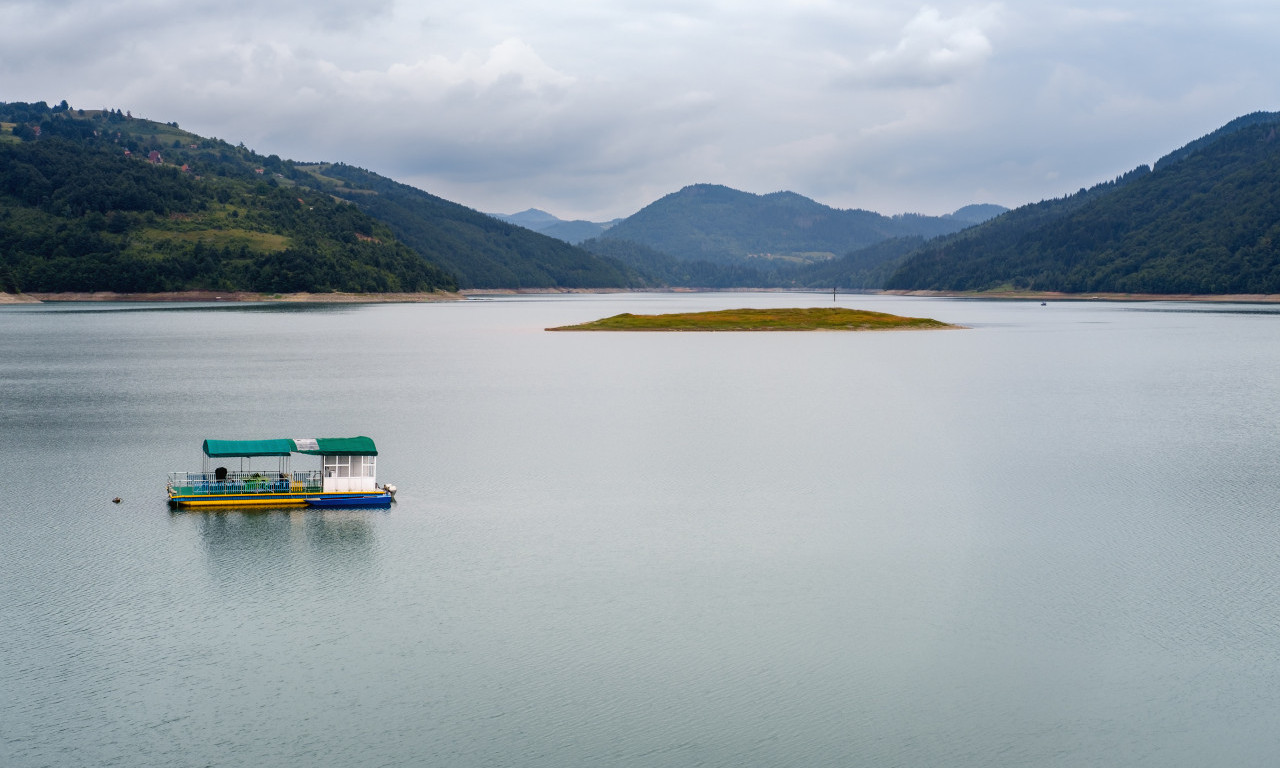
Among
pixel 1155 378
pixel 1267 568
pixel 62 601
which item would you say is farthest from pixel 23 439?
pixel 1155 378

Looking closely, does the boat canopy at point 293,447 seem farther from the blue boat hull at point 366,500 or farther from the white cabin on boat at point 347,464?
the blue boat hull at point 366,500

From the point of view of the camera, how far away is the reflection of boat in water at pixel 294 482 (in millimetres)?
40281

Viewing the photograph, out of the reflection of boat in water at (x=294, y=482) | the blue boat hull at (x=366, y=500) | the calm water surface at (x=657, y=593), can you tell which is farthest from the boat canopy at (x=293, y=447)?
the calm water surface at (x=657, y=593)

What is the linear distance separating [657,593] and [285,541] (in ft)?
46.0

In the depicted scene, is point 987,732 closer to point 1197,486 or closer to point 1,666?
point 1,666

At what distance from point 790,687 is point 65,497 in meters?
31.6

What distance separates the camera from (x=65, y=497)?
40438 millimetres

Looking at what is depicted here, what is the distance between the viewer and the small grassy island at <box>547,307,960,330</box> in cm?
16950

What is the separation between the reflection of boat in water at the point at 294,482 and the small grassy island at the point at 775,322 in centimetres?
12410

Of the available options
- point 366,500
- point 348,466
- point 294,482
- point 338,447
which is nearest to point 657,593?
point 366,500

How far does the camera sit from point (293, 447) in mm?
42250

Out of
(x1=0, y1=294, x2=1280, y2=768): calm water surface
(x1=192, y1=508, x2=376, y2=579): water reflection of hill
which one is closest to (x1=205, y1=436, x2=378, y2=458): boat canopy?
(x1=192, y1=508, x2=376, y2=579): water reflection of hill

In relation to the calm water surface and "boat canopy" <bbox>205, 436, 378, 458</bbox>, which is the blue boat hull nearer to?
the calm water surface

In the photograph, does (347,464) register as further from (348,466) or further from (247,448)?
(247,448)
